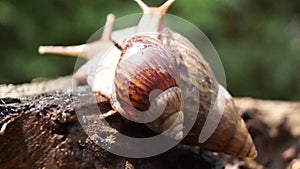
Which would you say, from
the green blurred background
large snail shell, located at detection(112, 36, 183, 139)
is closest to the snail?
large snail shell, located at detection(112, 36, 183, 139)

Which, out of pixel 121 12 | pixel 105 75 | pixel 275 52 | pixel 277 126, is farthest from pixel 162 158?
pixel 275 52

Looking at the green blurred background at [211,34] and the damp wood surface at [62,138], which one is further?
the green blurred background at [211,34]

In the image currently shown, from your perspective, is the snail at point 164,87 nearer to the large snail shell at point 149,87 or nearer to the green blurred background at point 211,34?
the large snail shell at point 149,87

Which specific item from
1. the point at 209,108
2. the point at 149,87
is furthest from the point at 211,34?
the point at 149,87

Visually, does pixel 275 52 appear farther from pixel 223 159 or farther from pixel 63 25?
pixel 223 159

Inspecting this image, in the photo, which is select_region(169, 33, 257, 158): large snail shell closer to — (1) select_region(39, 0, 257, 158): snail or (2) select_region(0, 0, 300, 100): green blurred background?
(1) select_region(39, 0, 257, 158): snail

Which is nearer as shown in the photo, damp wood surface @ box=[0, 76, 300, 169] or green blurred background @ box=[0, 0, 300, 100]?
damp wood surface @ box=[0, 76, 300, 169]

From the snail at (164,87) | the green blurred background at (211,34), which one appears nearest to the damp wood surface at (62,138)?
the snail at (164,87)
